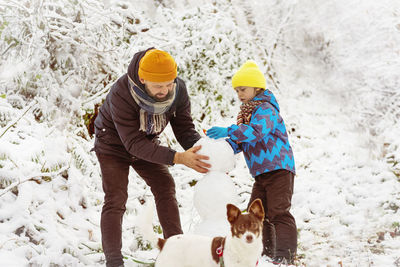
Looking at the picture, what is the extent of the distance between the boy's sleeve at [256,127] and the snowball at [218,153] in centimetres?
26

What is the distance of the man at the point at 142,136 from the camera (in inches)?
103

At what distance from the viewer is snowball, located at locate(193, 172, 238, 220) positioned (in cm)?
254

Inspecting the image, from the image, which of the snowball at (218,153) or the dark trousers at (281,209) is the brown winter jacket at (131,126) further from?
the dark trousers at (281,209)

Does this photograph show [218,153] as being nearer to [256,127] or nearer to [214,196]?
[214,196]

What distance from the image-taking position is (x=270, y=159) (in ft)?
10.3

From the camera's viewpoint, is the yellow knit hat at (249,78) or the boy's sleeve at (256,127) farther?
the yellow knit hat at (249,78)

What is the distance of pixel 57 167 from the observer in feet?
13.5

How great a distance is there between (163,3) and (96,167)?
5058 millimetres

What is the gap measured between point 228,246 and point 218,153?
0.70m

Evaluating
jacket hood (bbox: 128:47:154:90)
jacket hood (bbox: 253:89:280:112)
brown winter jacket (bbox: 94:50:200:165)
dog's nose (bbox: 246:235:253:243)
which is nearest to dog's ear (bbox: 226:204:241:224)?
dog's nose (bbox: 246:235:253:243)

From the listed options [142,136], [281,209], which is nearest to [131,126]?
[142,136]

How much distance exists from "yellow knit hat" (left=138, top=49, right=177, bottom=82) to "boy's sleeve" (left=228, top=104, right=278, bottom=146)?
0.67 meters

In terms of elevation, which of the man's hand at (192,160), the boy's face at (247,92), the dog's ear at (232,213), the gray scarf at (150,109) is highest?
the boy's face at (247,92)

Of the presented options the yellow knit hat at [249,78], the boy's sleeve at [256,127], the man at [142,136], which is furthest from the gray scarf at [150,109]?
the yellow knit hat at [249,78]
